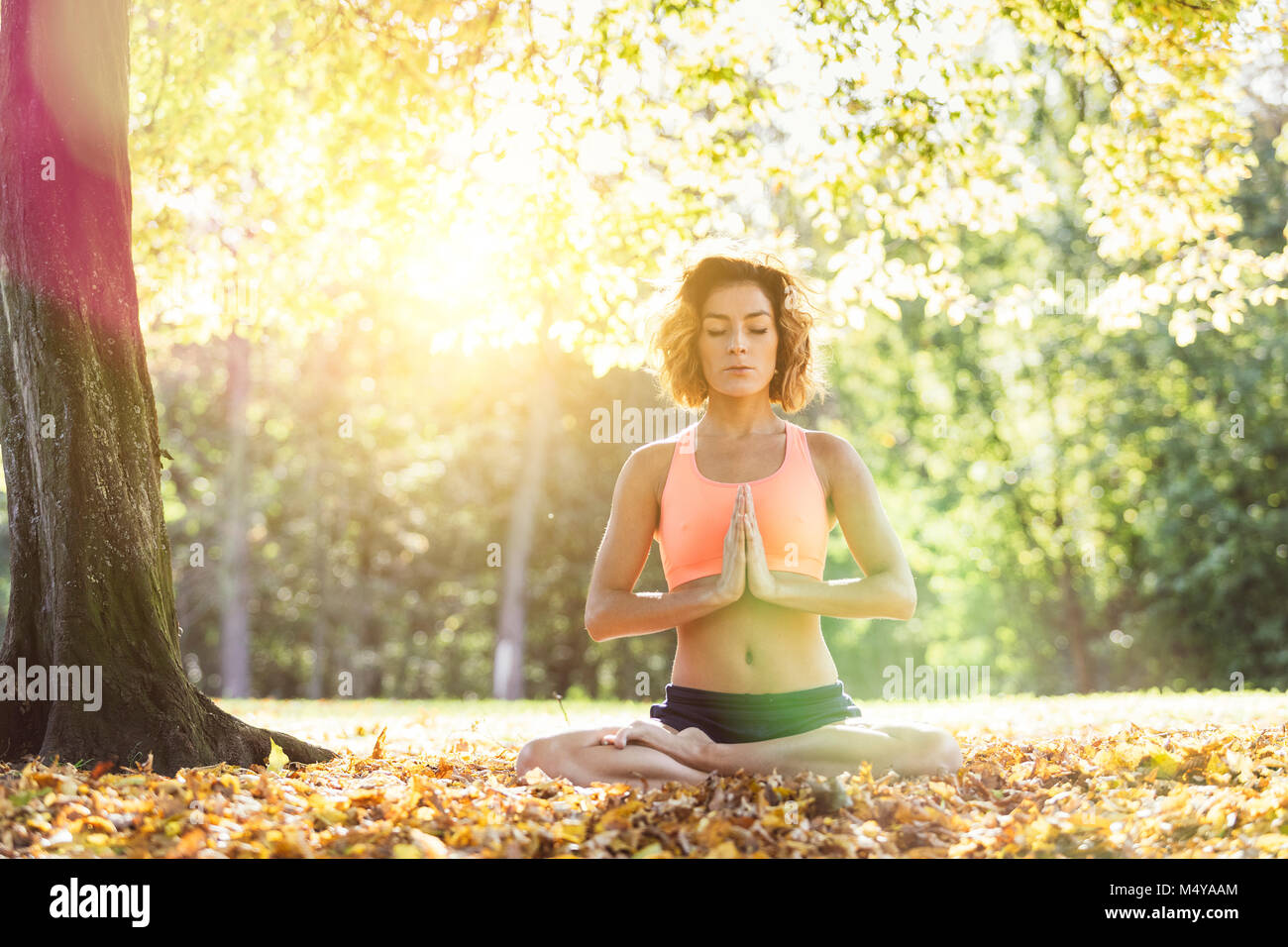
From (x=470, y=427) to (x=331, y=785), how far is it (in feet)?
69.6

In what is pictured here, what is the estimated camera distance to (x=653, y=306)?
19.6 feet

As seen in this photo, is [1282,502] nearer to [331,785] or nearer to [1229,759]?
[1229,759]

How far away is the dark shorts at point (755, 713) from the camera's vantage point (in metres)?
4.98

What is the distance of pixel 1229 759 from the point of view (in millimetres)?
5488

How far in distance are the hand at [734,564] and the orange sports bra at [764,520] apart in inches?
8.2

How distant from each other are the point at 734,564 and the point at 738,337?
3.64ft

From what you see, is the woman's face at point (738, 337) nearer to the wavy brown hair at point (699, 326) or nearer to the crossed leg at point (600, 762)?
the wavy brown hair at point (699, 326)

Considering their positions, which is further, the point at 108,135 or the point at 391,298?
the point at 391,298

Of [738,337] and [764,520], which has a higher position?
[738,337]

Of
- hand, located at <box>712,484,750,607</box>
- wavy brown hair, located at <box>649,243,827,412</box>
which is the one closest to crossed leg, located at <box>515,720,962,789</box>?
hand, located at <box>712,484,750,607</box>

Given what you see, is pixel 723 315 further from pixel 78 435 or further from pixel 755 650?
pixel 78 435

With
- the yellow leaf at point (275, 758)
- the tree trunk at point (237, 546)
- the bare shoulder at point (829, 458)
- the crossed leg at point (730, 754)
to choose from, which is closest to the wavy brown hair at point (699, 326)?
the bare shoulder at point (829, 458)

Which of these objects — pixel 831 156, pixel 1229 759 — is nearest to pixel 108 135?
pixel 831 156

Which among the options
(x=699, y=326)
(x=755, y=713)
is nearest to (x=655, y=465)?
(x=699, y=326)
